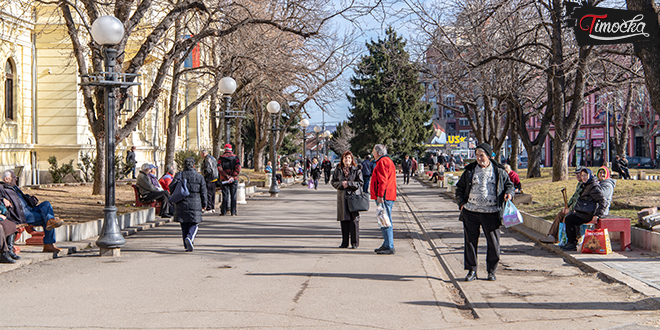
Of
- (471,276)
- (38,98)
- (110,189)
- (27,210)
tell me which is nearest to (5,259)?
(27,210)

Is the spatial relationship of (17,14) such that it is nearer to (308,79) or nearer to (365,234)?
(308,79)

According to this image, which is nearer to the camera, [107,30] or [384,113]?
[107,30]

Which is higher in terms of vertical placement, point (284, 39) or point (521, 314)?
point (284, 39)

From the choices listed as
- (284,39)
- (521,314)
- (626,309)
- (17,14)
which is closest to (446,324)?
(521,314)

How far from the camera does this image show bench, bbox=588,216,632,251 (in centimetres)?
1036

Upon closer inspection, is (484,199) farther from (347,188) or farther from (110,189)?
(110,189)

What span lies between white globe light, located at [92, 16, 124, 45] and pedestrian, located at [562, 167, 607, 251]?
25.4 ft

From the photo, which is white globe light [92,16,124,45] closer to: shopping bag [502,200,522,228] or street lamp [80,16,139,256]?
street lamp [80,16,139,256]

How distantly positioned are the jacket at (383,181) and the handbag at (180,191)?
2998 mm

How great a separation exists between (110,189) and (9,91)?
18.3 meters

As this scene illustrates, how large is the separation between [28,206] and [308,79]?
64.0ft

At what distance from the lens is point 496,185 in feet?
26.7

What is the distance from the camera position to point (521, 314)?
21.2ft

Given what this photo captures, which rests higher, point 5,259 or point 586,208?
point 586,208
